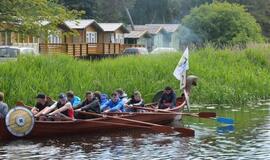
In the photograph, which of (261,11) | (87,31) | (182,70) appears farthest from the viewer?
(261,11)

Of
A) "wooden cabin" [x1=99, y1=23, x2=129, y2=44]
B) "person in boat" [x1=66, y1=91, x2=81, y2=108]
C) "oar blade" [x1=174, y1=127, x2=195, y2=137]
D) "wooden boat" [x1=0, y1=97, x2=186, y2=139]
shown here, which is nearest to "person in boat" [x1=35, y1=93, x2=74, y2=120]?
"wooden boat" [x1=0, y1=97, x2=186, y2=139]

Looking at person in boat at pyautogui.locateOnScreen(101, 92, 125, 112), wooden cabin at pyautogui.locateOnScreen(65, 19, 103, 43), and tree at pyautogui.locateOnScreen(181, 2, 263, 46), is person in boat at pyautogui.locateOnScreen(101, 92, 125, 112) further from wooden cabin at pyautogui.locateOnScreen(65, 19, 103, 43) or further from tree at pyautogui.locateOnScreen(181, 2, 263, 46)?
wooden cabin at pyautogui.locateOnScreen(65, 19, 103, 43)

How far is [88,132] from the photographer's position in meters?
18.3

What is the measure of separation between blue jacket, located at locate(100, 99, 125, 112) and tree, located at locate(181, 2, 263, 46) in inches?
1348

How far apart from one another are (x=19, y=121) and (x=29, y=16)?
885 cm

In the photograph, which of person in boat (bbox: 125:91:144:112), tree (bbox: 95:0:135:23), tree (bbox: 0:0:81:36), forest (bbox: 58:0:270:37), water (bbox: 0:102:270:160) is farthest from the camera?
tree (bbox: 95:0:135:23)

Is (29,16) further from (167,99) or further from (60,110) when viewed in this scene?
(60,110)

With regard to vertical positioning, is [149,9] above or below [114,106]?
above

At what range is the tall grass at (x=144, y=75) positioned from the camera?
2295cm

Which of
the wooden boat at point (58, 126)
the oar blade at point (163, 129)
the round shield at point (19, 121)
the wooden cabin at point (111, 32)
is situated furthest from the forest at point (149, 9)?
the round shield at point (19, 121)

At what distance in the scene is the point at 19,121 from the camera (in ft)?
55.2

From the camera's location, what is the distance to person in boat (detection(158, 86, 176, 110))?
21.1m

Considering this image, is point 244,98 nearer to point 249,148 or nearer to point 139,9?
point 249,148

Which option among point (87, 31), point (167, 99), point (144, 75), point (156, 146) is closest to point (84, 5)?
point (87, 31)
